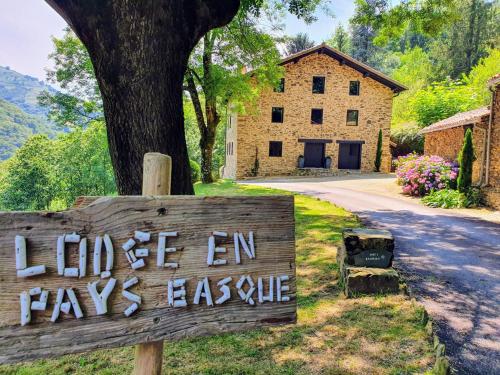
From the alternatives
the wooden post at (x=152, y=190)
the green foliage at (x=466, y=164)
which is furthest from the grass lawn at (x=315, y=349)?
the green foliage at (x=466, y=164)

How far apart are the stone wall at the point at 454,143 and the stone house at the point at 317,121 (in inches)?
298

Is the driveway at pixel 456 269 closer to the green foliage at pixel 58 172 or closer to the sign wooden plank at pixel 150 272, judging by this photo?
the sign wooden plank at pixel 150 272

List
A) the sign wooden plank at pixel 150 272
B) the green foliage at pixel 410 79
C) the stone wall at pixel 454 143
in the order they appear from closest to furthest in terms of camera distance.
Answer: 1. the sign wooden plank at pixel 150 272
2. the stone wall at pixel 454 143
3. the green foliage at pixel 410 79

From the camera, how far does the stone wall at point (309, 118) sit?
2672 cm

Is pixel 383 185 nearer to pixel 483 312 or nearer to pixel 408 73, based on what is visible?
pixel 483 312

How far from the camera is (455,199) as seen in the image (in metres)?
13.1

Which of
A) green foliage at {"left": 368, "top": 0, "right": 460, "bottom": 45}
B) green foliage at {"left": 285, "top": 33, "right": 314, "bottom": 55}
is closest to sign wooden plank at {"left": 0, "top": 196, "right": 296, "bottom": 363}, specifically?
green foliage at {"left": 368, "top": 0, "right": 460, "bottom": 45}

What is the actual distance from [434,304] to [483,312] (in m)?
0.53

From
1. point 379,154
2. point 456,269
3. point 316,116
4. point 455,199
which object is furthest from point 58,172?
point 456,269

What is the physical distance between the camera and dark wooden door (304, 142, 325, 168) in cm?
2778

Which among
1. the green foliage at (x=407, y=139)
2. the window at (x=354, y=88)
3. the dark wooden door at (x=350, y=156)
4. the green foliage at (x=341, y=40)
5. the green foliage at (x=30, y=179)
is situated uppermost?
the green foliage at (x=341, y=40)

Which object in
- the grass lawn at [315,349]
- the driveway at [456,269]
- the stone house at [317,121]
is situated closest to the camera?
the grass lawn at [315,349]

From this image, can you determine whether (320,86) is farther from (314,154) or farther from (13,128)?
(13,128)

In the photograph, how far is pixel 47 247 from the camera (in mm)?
1494
